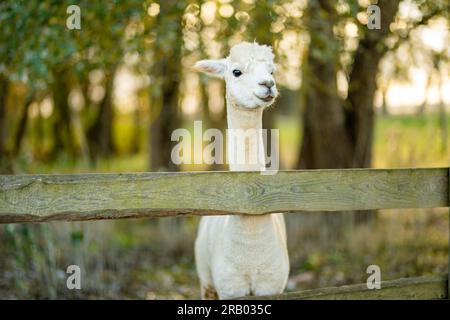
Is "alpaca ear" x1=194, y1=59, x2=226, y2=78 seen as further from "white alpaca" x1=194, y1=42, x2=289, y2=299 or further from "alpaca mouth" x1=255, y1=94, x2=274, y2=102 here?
"alpaca mouth" x1=255, y1=94, x2=274, y2=102

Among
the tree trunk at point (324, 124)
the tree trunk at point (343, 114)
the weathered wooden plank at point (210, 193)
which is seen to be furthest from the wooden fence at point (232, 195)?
the tree trunk at point (343, 114)

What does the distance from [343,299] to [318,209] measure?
593mm

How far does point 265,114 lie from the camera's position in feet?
33.1

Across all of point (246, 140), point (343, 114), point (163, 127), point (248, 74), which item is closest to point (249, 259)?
point (246, 140)

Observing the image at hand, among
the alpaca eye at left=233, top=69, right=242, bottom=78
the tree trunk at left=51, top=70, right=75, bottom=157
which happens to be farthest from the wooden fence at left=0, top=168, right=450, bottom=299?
the tree trunk at left=51, top=70, right=75, bottom=157

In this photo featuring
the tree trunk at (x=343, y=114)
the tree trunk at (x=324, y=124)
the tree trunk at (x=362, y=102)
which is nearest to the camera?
the tree trunk at (x=362, y=102)

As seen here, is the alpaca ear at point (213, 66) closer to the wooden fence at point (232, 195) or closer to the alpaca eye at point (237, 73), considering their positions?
the alpaca eye at point (237, 73)

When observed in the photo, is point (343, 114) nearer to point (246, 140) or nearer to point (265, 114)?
point (265, 114)

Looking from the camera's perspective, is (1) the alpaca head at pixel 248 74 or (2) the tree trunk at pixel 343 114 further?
(2) the tree trunk at pixel 343 114

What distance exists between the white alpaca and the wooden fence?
301mm

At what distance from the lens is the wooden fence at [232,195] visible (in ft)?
9.37

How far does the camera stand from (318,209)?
334 centimetres

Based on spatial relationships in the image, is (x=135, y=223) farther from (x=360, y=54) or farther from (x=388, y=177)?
(x=388, y=177)

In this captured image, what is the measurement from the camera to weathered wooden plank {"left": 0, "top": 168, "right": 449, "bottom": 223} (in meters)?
2.85
